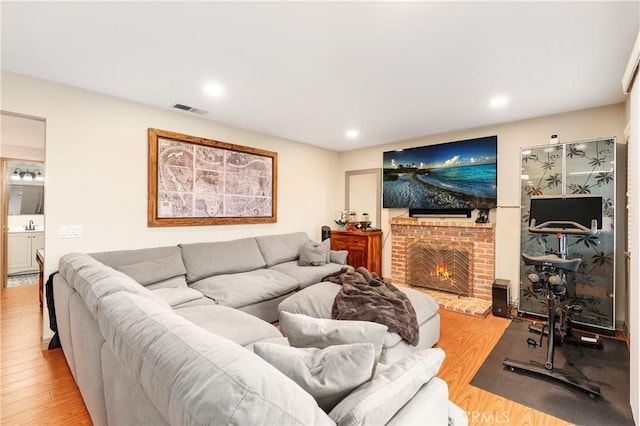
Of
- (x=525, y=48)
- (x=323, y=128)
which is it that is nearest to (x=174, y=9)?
(x=525, y=48)

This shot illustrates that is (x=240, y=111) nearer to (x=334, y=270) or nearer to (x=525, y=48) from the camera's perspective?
(x=334, y=270)

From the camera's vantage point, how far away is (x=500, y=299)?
3.67 metres

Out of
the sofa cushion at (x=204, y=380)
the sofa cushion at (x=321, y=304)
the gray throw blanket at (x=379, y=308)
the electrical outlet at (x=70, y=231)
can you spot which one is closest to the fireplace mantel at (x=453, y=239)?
the sofa cushion at (x=321, y=304)

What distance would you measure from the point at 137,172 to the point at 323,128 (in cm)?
247

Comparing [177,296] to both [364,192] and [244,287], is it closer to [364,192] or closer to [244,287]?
[244,287]

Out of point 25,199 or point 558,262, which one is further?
point 25,199

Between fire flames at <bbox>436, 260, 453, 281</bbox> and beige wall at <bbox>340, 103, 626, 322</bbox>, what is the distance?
2.08 ft

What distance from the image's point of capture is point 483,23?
191 cm

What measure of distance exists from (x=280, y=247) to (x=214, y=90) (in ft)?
7.56

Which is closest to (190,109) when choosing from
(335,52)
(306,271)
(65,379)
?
(335,52)

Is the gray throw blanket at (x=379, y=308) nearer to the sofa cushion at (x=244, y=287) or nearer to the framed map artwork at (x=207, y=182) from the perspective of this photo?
the sofa cushion at (x=244, y=287)

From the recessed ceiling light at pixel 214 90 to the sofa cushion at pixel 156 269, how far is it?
1.83 m

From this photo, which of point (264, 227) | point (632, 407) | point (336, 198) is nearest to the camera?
point (632, 407)

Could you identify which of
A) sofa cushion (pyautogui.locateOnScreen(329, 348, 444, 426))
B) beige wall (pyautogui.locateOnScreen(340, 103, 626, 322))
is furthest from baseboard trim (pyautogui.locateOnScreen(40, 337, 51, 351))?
beige wall (pyautogui.locateOnScreen(340, 103, 626, 322))
